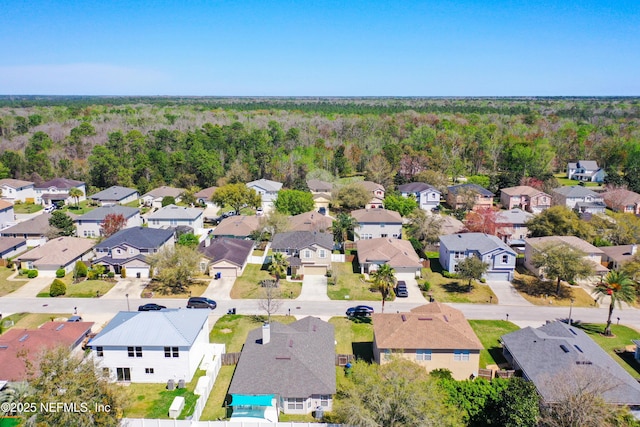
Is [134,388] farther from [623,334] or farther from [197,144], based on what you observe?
[197,144]

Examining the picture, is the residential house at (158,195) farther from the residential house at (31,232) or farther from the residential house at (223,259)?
the residential house at (223,259)

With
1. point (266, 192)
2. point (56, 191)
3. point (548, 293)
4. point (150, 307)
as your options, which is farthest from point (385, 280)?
point (56, 191)

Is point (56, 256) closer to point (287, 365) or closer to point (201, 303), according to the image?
point (201, 303)

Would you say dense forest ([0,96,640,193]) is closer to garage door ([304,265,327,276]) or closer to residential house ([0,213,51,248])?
residential house ([0,213,51,248])

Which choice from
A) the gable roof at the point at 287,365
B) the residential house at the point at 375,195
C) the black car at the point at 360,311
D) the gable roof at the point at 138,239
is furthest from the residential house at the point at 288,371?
the residential house at the point at 375,195

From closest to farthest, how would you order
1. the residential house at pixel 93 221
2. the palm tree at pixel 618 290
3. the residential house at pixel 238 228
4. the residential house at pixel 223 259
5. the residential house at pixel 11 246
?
the palm tree at pixel 618 290, the residential house at pixel 223 259, the residential house at pixel 11 246, the residential house at pixel 238 228, the residential house at pixel 93 221

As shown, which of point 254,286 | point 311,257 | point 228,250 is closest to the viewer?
point 254,286

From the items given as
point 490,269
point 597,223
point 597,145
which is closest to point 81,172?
point 490,269
